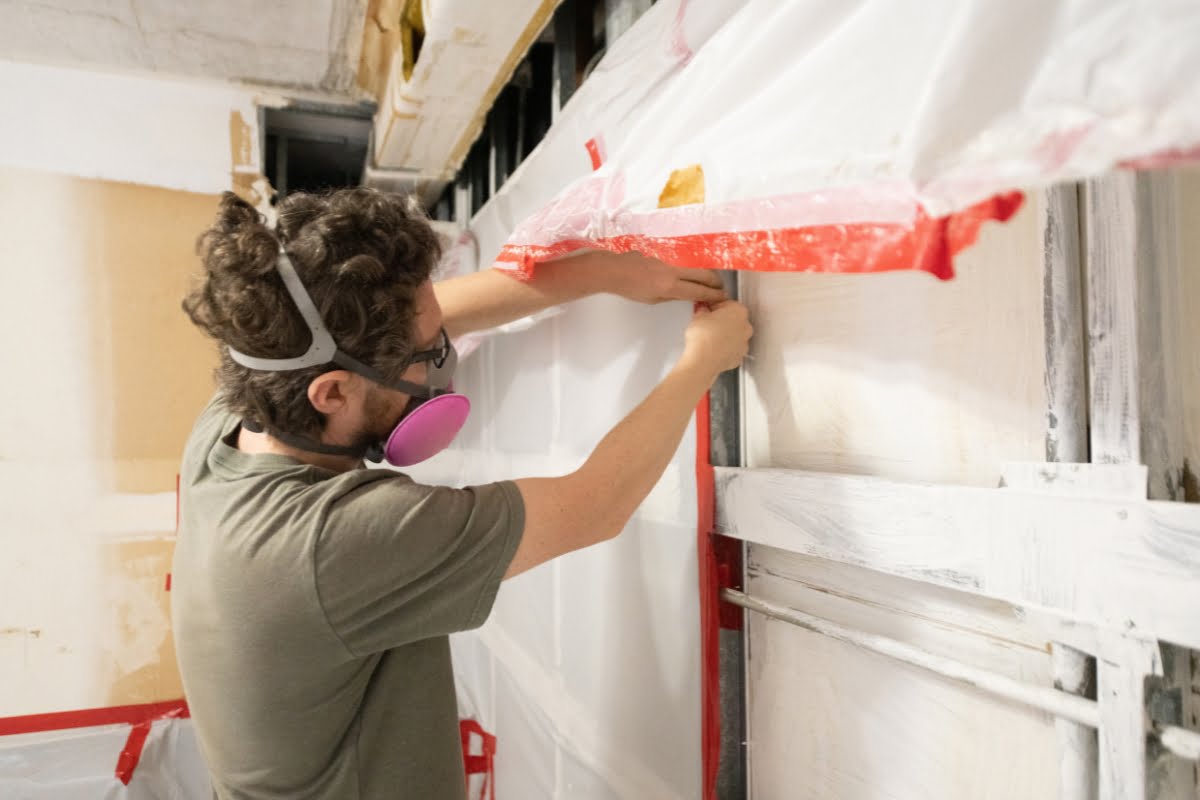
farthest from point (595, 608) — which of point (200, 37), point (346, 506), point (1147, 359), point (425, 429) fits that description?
point (200, 37)

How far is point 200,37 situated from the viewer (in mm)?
2244

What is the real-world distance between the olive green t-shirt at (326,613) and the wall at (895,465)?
447 mm

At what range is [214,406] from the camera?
4.14 feet

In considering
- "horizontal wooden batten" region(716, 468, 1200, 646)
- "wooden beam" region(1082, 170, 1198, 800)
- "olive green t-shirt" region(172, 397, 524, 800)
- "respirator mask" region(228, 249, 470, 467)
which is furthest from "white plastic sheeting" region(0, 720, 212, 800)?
"wooden beam" region(1082, 170, 1198, 800)

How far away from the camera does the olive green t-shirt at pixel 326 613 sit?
876 mm

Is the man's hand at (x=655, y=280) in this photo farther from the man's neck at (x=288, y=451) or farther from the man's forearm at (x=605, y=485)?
the man's neck at (x=288, y=451)

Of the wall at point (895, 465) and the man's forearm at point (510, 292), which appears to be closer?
the wall at point (895, 465)

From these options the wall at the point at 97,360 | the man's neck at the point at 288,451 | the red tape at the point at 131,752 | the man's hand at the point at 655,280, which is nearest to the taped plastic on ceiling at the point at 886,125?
the man's hand at the point at 655,280

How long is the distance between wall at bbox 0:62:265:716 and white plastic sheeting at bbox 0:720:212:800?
0.11 m

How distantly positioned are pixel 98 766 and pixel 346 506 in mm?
2277

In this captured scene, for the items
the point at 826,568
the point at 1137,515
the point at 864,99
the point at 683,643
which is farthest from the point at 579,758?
the point at 864,99

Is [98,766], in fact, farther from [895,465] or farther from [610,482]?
[895,465]

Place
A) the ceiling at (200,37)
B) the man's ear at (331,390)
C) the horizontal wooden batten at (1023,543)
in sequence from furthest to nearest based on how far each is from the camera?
1. the ceiling at (200,37)
2. the man's ear at (331,390)
3. the horizontal wooden batten at (1023,543)

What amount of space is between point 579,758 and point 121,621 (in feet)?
6.15
